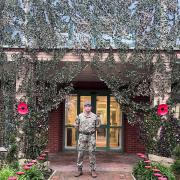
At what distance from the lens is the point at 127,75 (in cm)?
984

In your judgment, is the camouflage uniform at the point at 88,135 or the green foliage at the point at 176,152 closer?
the camouflage uniform at the point at 88,135

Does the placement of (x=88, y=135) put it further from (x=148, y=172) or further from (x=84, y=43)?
(x=84, y=43)

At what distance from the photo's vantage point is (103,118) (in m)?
13.8

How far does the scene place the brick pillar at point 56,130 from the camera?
13406 mm

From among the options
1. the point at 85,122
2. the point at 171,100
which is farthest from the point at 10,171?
the point at 171,100

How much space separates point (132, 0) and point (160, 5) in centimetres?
73

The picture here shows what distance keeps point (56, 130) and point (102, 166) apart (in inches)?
150

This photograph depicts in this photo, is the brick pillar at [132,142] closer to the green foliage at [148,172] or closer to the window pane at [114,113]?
the window pane at [114,113]

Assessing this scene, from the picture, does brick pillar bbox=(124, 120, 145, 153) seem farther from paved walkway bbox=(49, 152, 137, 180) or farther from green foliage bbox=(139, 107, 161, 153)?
green foliage bbox=(139, 107, 161, 153)

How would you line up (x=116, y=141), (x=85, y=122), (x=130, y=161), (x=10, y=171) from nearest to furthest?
1. (x=10, y=171)
2. (x=85, y=122)
3. (x=130, y=161)
4. (x=116, y=141)

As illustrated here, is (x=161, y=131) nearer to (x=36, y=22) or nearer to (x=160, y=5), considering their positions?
(x=160, y=5)

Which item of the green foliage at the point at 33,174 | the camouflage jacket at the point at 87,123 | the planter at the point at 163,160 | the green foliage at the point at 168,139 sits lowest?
the green foliage at the point at 33,174

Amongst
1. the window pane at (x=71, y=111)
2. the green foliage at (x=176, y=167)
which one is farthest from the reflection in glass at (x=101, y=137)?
the green foliage at (x=176, y=167)

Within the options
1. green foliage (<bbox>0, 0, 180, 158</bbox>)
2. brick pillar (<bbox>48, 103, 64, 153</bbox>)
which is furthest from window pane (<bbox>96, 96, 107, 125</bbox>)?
green foliage (<bbox>0, 0, 180, 158</bbox>)
